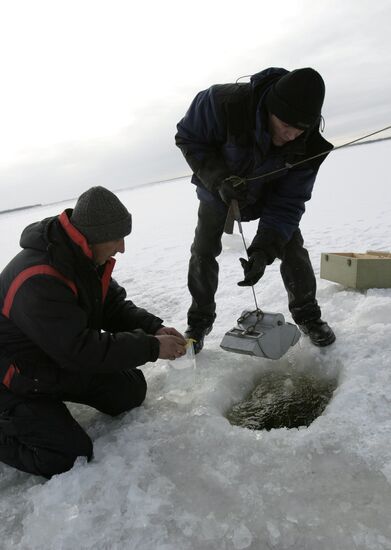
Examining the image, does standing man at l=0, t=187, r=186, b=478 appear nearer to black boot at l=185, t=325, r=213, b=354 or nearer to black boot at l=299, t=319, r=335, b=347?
black boot at l=185, t=325, r=213, b=354

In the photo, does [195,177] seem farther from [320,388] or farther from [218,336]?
[320,388]

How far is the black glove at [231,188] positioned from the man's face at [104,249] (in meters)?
0.76

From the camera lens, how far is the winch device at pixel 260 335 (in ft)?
7.80

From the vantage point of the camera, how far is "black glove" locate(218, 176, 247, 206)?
246 centimetres

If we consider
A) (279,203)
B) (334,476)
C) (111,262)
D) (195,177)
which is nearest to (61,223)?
(111,262)

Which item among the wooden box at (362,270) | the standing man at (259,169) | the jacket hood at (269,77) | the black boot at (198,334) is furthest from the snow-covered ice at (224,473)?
the jacket hood at (269,77)

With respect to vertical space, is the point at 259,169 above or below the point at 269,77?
below

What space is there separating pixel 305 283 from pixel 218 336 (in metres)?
0.80

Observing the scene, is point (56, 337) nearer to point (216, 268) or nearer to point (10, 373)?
point (10, 373)

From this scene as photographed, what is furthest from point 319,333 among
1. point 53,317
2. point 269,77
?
point 53,317

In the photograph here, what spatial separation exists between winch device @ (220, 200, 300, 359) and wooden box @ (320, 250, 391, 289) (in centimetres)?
115

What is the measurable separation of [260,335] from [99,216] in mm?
1138

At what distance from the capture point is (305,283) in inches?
113

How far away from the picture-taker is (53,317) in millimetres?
1816
